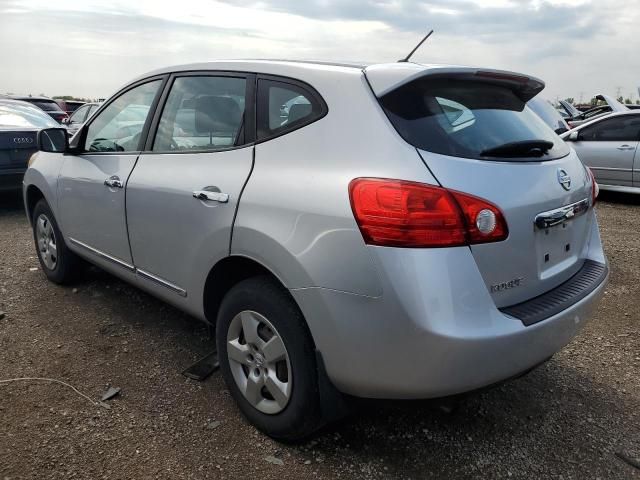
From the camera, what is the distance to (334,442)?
247 cm

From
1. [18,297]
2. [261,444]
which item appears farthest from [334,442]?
[18,297]

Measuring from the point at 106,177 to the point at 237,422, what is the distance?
5.67 ft

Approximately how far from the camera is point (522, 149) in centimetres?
229

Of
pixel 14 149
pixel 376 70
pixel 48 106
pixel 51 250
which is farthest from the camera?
pixel 48 106

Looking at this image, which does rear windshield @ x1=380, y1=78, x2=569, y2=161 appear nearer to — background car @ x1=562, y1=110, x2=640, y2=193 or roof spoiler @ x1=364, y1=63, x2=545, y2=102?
roof spoiler @ x1=364, y1=63, x2=545, y2=102

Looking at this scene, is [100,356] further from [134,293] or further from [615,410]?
[615,410]

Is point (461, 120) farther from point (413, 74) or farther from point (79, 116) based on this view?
point (79, 116)

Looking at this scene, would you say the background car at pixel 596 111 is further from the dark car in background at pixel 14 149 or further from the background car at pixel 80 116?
the background car at pixel 80 116

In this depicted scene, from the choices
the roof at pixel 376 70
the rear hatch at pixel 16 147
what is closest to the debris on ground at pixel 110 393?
the roof at pixel 376 70

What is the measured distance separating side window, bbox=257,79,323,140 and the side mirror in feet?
6.55

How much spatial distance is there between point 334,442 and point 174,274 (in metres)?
1.18

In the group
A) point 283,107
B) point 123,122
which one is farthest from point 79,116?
point 283,107

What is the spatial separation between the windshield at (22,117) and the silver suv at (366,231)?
5578mm

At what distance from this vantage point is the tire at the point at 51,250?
421 centimetres
